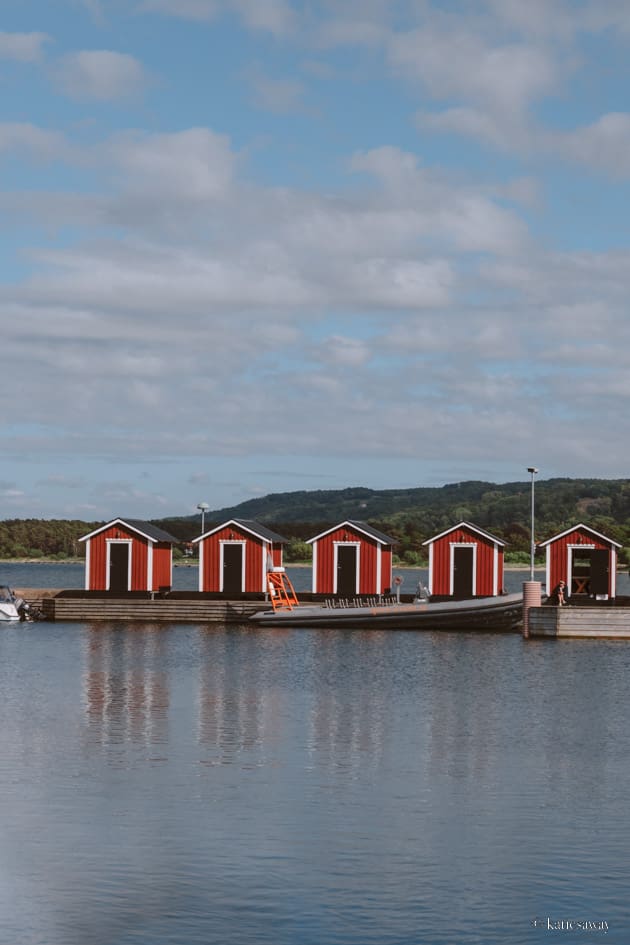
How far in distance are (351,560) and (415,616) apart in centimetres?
687

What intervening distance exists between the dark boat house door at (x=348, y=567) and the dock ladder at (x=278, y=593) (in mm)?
2650

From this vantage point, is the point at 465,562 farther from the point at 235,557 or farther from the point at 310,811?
the point at 310,811

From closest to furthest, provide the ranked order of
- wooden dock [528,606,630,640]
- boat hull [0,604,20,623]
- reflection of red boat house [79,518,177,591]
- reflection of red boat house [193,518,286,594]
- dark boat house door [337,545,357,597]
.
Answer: wooden dock [528,606,630,640]
dark boat house door [337,545,357,597]
reflection of red boat house [193,518,286,594]
reflection of red boat house [79,518,177,591]
boat hull [0,604,20,623]

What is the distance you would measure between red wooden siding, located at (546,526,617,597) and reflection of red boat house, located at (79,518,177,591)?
792 inches

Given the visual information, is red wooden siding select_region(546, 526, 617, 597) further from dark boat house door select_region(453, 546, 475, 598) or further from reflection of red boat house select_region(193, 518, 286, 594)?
reflection of red boat house select_region(193, 518, 286, 594)

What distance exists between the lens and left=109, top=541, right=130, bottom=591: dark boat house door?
67625 millimetres

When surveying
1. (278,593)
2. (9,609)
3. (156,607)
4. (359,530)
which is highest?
(359,530)

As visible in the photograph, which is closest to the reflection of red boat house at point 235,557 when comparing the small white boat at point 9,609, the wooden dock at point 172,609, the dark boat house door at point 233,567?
the dark boat house door at point 233,567

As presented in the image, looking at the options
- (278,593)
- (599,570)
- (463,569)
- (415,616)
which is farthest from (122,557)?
(599,570)

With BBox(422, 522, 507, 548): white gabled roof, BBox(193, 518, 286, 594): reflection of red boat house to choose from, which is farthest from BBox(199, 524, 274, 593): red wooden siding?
A: BBox(422, 522, 507, 548): white gabled roof

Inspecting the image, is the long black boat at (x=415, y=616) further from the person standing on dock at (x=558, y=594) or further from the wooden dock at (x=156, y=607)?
the wooden dock at (x=156, y=607)

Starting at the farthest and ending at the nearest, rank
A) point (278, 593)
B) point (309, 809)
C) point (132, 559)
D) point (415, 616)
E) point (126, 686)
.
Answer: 1. point (132, 559)
2. point (278, 593)
3. point (415, 616)
4. point (126, 686)
5. point (309, 809)

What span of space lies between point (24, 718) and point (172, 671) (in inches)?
510

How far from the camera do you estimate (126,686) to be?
39031 mm
